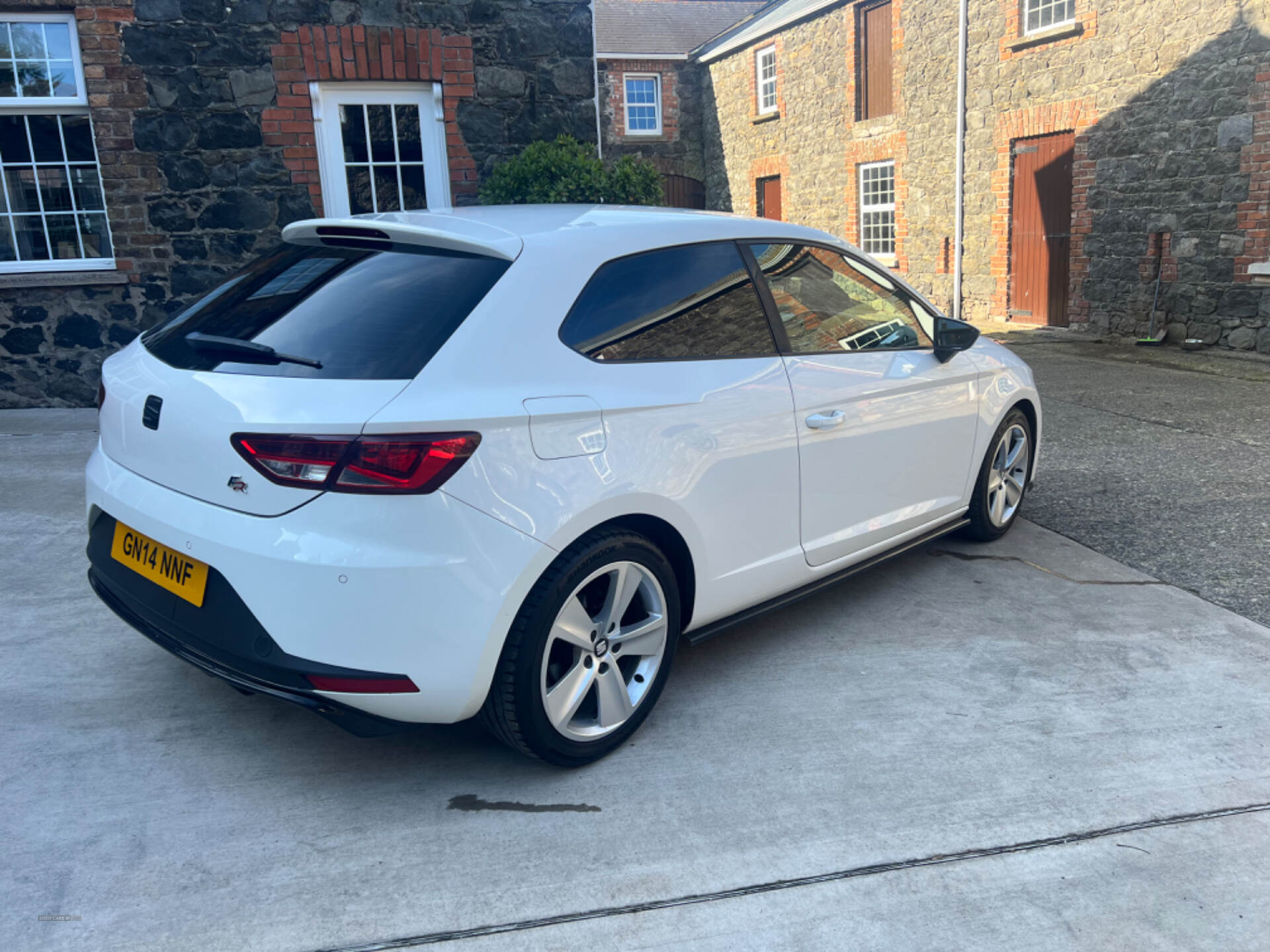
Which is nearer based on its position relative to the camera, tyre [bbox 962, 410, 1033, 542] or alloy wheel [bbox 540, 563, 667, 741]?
alloy wheel [bbox 540, 563, 667, 741]

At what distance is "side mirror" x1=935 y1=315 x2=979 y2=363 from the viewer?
414cm

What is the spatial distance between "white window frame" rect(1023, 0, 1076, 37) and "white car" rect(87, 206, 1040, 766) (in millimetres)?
12617

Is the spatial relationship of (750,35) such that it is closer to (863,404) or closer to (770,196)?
(770,196)

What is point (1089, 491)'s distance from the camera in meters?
5.80

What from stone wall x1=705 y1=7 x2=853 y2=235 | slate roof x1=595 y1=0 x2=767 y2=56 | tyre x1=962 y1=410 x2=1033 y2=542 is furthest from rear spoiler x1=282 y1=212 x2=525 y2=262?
slate roof x1=595 y1=0 x2=767 y2=56

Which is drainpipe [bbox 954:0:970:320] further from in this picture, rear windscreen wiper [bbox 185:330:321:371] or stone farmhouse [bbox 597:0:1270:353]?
rear windscreen wiper [bbox 185:330:321:371]

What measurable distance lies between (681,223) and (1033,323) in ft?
43.6

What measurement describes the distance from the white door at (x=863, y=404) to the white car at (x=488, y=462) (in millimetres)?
17

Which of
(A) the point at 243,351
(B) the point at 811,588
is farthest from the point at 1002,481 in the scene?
(A) the point at 243,351

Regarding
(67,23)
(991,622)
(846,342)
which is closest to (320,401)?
(846,342)

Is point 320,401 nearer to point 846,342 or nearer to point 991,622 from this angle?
point 846,342

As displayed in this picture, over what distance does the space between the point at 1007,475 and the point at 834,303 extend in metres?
1.61

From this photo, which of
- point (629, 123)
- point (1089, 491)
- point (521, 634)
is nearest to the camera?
point (521, 634)

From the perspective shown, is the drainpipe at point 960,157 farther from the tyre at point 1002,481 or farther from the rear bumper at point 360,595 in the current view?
the rear bumper at point 360,595
